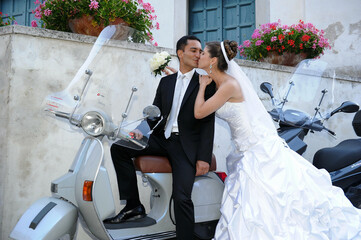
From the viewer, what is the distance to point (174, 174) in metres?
2.92

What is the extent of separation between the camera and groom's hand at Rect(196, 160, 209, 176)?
2998mm

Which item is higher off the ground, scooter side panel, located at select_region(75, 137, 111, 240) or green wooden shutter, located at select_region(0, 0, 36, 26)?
green wooden shutter, located at select_region(0, 0, 36, 26)

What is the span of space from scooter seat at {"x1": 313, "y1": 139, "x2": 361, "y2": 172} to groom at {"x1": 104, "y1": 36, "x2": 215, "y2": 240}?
48.4 inches

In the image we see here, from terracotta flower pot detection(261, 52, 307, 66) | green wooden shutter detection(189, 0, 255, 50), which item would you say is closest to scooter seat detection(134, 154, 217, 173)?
terracotta flower pot detection(261, 52, 307, 66)

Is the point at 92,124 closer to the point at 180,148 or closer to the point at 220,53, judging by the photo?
the point at 180,148

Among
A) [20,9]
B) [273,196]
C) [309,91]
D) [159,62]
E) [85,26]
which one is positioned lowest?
[273,196]

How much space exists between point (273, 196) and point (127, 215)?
0.95 m

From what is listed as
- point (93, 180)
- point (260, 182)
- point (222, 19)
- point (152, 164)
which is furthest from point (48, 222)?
point (222, 19)

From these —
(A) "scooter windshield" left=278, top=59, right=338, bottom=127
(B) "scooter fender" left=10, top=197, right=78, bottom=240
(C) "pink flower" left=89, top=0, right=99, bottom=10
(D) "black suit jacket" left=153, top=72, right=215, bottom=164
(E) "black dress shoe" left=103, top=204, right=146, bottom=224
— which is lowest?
(E) "black dress shoe" left=103, top=204, right=146, bottom=224

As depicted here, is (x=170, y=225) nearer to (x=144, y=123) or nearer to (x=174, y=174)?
(x=174, y=174)

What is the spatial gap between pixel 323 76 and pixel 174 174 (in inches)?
71.5

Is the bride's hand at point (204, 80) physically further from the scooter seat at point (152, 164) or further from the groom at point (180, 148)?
the scooter seat at point (152, 164)

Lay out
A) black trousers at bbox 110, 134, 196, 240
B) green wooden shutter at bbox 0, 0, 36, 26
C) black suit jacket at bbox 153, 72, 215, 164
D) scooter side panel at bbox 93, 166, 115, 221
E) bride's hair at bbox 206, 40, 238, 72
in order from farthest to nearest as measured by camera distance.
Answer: green wooden shutter at bbox 0, 0, 36, 26 → bride's hair at bbox 206, 40, 238, 72 → black suit jacket at bbox 153, 72, 215, 164 → black trousers at bbox 110, 134, 196, 240 → scooter side panel at bbox 93, 166, 115, 221

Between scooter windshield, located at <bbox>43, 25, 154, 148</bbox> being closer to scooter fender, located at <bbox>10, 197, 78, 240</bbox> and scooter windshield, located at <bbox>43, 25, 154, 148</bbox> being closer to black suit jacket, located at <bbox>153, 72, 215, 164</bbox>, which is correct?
black suit jacket, located at <bbox>153, 72, 215, 164</bbox>
